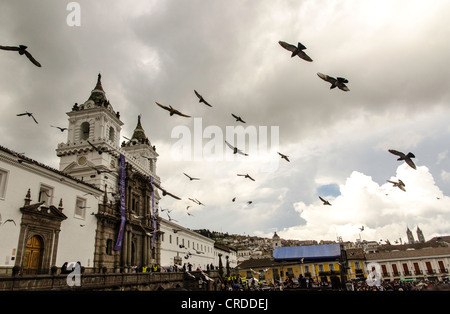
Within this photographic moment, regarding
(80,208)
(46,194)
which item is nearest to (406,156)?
(46,194)

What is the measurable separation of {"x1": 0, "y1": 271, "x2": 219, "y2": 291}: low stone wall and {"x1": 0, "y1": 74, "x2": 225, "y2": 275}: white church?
1.33 metres

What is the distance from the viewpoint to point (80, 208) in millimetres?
25203

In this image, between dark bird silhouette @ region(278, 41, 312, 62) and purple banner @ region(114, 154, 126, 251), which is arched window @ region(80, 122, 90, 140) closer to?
purple banner @ region(114, 154, 126, 251)

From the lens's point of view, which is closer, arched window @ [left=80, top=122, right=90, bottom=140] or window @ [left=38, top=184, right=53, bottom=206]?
window @ [left=38, top=184, right=53, bottom=206]

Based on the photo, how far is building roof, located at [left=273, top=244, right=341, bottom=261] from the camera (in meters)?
45.7

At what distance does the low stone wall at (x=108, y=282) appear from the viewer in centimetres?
1255

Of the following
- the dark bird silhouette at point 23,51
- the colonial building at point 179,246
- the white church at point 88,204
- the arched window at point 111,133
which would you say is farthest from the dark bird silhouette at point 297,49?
the arched window at point 111,133

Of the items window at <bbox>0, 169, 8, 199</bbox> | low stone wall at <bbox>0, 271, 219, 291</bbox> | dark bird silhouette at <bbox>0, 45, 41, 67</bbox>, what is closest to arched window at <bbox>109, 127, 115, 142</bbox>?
window at <bbox>0, 169, 8, 199</bbox>

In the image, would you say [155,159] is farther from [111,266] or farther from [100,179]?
[111,266]

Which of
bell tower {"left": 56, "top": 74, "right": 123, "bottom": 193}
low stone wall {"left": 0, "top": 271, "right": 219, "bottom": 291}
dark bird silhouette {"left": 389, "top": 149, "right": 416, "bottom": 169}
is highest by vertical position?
bell tower {"left": 56, "top": 74, "right": 123, "bottom": 193}

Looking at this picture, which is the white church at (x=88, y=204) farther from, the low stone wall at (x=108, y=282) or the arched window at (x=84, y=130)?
the low stone wall at (x=108, y=282)

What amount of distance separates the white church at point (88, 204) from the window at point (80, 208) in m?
0.09
